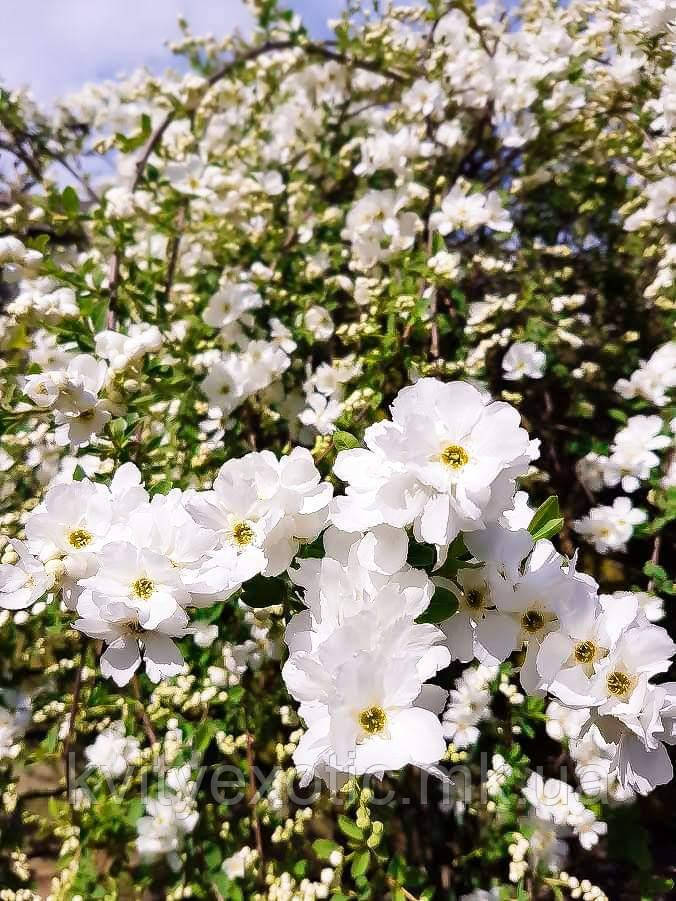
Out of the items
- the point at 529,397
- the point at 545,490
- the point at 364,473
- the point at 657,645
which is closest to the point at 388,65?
the point at 529,397

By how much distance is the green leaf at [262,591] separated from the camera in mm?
925

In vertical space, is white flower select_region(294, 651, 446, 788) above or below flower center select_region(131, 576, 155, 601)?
below

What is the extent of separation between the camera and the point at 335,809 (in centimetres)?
193

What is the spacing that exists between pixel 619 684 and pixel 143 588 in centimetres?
62

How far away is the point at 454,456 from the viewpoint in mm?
783

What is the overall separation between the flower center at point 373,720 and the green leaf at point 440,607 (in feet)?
0.40

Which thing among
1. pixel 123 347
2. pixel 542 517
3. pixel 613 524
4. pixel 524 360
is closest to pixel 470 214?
pixel 524 360

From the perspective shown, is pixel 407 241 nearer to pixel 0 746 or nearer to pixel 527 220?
pixel 527 220

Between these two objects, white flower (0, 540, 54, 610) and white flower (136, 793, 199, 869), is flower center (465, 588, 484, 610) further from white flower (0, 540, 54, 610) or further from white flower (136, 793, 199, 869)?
white flower (136, 793, 199, 869)

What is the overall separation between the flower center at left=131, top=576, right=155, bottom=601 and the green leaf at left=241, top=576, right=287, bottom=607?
134 mm

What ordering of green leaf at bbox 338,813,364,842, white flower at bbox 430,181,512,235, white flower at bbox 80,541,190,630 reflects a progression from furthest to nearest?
white flower at bbox 430,181,512,235 < green leaf at bbox 338,813,364,842 < white flower at bbox 80,541,190,630

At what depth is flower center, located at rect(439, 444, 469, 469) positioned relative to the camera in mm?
771

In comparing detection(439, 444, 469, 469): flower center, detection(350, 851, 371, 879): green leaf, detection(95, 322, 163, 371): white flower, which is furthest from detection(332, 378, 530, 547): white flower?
detection(350, 851, 371, 879): green leaf

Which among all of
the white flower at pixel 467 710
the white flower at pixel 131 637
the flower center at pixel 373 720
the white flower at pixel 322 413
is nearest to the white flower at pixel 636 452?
the white flower at pixel 467 710
